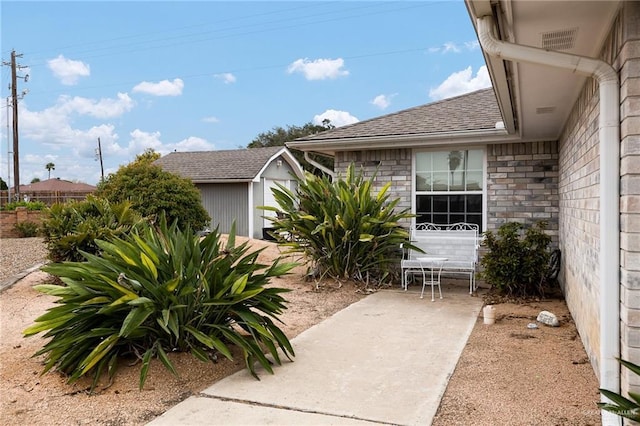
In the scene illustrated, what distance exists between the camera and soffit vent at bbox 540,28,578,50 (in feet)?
11.8

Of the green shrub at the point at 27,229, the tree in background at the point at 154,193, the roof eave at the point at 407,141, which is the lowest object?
the green shrub at the point at 27,229

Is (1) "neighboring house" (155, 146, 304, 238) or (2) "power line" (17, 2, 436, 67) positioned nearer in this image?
(2) "power line" (17, 2, 436, 67)

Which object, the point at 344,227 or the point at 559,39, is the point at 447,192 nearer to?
the point at 344,227

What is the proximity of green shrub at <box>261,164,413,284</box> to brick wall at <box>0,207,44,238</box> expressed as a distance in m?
9.55

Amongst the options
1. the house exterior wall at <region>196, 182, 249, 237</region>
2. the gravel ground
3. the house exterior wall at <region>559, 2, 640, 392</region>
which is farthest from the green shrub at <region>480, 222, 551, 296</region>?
the house exterior wall at <region>196, 182, 249, 237</region>

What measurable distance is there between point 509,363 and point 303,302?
11.2 feet

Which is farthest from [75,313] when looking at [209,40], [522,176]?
[209,40]

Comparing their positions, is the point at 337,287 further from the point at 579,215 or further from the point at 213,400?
the point at 213,400

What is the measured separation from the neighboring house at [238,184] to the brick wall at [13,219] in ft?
18.0

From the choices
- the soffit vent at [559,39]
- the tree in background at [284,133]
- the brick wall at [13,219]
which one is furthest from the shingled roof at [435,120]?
the tree in background at [284,133]

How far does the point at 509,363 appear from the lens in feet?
15.1

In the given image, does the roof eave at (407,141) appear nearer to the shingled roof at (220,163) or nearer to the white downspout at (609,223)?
the white downspout at (609,223)

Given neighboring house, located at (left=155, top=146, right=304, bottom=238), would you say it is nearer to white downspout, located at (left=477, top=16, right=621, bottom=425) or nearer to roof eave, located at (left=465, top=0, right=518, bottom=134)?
roof eave, located at (left=465, top=0, right=518, bottom=134)

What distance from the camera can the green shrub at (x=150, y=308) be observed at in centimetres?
402
